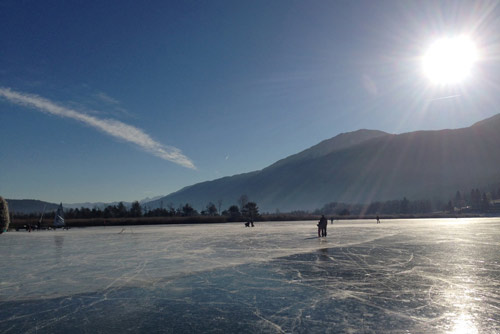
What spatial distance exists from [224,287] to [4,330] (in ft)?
18.1

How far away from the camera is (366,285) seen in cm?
1002

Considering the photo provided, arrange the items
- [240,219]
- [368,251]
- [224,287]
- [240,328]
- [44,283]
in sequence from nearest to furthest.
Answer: [240,328], [224,287], [44,283], [368,251], [240,219]

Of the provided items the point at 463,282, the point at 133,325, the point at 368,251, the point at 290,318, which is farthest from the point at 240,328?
the point at 368,251

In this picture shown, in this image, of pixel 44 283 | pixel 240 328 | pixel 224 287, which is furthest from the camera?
pixel 44 283

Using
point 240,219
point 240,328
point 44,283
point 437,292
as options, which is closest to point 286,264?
point 437,292

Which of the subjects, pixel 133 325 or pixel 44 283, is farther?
pixel 44 283

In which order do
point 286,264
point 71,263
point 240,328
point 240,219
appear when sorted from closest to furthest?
point 240,328, point 286,264, point 71,263, point 240,219

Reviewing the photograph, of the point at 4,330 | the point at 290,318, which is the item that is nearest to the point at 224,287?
the point at 290,318

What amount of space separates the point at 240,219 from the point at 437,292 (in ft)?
238

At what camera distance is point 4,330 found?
6.47m

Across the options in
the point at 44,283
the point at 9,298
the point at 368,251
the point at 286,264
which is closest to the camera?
the point at 9,298

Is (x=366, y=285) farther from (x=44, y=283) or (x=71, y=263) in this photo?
(x=71, y=263)

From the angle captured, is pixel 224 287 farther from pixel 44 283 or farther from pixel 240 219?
pixel 240 219

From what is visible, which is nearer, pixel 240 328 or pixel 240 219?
pixel 240 328
